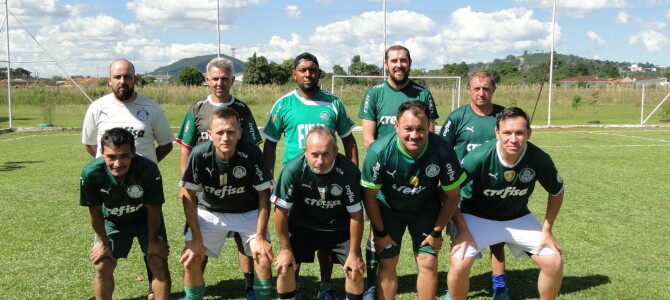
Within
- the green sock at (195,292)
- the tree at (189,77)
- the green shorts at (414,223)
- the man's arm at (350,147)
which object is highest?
the tree at (189,77)

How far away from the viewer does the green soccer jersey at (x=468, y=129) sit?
469cm

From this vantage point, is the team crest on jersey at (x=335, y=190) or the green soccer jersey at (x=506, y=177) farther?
the green soccer jersey at (x=506, y=177)

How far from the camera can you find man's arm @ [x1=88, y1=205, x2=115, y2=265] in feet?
13.1

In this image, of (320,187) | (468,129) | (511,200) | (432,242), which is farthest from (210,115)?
(511,200)

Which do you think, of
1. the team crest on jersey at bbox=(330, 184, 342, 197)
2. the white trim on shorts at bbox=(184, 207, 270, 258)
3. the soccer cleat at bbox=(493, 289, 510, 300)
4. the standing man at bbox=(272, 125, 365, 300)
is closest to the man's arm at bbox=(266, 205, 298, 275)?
the standing man at bbox=(272, 125, 365, 300)

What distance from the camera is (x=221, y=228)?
4.32m

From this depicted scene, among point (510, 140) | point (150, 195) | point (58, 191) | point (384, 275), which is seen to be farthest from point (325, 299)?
point (58, 191)

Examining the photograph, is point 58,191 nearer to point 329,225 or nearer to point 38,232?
point 38,232

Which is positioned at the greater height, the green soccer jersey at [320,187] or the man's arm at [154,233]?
the green soccer jersey at [320,187]

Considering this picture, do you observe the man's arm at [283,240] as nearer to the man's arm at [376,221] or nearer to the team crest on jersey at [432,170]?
the man's arm at [376,221]

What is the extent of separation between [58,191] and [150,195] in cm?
641

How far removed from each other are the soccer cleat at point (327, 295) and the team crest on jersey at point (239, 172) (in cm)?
136

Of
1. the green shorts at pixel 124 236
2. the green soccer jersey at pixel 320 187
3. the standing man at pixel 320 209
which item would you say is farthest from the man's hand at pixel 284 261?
the green shorts at pixel 124 236

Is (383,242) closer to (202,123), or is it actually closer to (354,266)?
(354,266)
